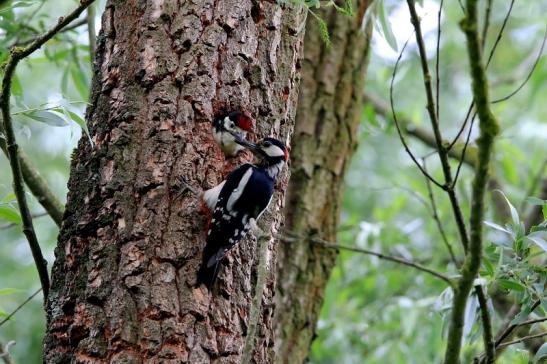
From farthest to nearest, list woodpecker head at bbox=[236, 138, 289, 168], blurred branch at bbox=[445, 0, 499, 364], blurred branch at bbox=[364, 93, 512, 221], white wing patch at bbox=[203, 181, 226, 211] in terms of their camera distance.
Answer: blurred branch at bbox=[364, 93, 512, 221]
woodpecker head at bbox=[236, 138, 289, 168]
white wing patch at bbox=[203, 181, 226, 211]
blurred branch at bbox=[445, 0, 499, 364]

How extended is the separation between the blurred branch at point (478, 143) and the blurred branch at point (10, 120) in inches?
46.0

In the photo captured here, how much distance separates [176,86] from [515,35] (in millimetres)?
7533

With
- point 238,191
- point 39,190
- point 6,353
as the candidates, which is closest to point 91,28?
point 39,190

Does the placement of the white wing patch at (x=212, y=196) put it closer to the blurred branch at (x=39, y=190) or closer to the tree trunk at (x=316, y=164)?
the blurred branch at (x=39, y=190)

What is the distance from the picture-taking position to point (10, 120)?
7.51 feet

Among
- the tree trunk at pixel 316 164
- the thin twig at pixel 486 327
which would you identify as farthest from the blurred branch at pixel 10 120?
the tree trunk at pixel 316 164

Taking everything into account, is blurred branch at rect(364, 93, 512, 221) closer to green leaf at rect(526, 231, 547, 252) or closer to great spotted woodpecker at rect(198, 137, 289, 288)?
great spotted woodpecker at rect(198, 137, 289, 288)

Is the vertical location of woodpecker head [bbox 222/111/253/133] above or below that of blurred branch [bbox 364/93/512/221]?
below

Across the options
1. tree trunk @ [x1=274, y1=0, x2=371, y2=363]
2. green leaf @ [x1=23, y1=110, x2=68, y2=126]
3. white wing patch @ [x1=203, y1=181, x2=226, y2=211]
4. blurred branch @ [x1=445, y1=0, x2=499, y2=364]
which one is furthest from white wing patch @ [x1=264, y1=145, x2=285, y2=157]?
blurred branch @ [x1=445, y1=0, x2=499, y2=364]

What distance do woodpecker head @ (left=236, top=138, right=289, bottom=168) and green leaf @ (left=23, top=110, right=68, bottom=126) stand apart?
2.59 ft

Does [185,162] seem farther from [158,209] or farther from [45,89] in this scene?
[45,89]

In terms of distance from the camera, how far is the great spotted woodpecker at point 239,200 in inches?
98.9

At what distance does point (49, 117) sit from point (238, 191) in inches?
31.2

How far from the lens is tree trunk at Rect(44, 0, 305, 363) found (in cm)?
239
